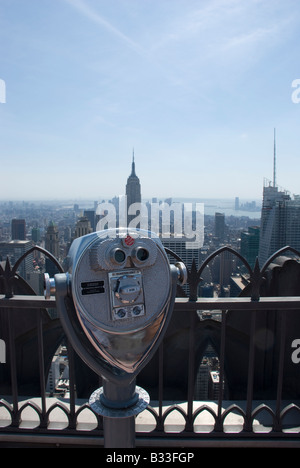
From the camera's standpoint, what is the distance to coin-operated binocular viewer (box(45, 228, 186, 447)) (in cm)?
135

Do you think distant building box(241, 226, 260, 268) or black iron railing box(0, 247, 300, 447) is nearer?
black iron railing box(0, 247, 300, 447)

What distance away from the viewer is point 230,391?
300cm

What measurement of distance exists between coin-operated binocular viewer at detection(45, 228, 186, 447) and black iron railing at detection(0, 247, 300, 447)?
96 centimetres

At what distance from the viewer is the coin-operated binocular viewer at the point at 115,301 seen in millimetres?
1354

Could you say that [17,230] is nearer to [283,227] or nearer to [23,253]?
[283,227]

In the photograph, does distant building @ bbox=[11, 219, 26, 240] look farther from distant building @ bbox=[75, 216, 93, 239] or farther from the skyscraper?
distant building @ bbox=[75, 216, 93, 239]

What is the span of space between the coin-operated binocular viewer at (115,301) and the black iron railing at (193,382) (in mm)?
959

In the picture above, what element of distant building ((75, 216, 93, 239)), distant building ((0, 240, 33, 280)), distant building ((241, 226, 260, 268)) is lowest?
distant building ((241, 226, 260, 268))

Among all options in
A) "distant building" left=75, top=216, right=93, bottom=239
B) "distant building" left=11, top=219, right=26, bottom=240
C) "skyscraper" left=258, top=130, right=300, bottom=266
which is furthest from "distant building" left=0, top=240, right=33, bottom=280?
→ "distant building" left=11, top=219, right=26, bottom=240

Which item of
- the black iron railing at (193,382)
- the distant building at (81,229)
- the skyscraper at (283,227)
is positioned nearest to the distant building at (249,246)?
the skyscraper at (283,227)

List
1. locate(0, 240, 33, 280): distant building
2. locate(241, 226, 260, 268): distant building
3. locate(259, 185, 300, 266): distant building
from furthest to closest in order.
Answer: locate(259, 185, 300, 266): distant building
locate(241, 226, 260, 268): distant building
locate(0, 240, 33, 280): distant building
